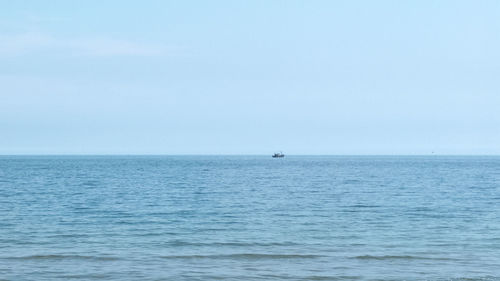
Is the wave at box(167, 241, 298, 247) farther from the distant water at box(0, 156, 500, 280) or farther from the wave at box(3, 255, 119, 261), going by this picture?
the wave at box(3, 255, 119, 261)

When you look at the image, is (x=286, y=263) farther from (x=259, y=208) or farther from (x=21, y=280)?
(x=259, y=208)

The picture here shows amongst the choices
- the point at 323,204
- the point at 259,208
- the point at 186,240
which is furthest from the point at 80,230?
the point at 323,204

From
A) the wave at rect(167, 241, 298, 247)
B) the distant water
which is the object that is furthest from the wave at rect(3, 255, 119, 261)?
the wave at rect(167, 241, 298, 247)

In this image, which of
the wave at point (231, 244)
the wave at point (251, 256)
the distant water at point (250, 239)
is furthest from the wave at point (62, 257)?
the wave at point (231, 244)

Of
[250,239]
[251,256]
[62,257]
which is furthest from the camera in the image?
[250,239]

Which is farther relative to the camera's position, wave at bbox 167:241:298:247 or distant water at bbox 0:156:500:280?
wave at bbox 167:241:298:247

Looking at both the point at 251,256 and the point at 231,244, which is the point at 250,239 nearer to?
the point at 231,244

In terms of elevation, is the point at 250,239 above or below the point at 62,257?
above

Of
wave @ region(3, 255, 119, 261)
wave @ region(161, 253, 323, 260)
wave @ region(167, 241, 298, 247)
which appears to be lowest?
wave @ region(161, 253, 323, 260)

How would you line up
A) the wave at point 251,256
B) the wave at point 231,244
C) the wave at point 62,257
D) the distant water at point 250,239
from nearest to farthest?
1. the distant water at point 250,239
2. the wave at point 62,257
3. the wave at point 251,256
4. the wave at point 231,244

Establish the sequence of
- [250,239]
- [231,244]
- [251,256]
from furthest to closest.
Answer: [250,239]
[231,244]
[251,256]

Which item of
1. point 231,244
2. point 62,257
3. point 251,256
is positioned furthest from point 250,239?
point 62,257

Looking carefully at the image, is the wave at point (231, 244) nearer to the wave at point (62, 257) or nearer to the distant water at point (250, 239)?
the distant water at point (250, 239)

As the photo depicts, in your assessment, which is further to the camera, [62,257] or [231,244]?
[231,244]
